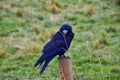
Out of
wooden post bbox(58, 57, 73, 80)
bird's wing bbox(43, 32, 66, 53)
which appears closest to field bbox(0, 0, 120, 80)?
bird's wing bbox(43, 32, 66, 53)

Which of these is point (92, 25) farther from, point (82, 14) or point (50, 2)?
point (50, 2)

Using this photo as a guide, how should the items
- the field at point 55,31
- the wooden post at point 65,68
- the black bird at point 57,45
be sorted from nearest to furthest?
1. the wooden post at point 65,68
2. the black bird at point 57,45
3. the field at point 55,31

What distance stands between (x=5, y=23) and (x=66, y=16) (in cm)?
205

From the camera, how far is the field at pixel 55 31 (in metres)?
8.79

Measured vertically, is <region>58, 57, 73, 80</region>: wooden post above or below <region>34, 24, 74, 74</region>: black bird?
above

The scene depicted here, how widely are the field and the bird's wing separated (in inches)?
49.2

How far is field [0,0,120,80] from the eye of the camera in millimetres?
8789

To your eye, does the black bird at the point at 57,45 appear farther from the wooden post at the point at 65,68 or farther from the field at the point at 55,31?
the field at the point at 55,31

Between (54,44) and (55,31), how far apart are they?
20.1 feet

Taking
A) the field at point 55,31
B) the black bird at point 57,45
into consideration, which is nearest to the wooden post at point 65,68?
the black bird at point 57,45

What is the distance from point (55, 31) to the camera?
1198 centimetres

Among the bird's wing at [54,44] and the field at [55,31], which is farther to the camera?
the field at [55,31]

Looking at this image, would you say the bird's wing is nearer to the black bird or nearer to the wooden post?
the black bird

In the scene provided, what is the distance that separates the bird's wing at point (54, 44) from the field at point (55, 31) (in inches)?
49.2
